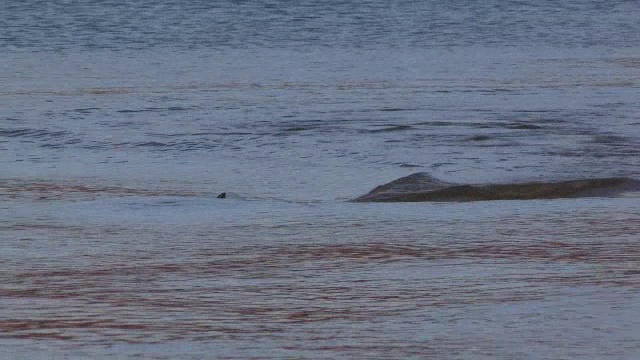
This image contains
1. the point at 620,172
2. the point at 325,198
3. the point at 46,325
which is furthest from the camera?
the point at 620,172

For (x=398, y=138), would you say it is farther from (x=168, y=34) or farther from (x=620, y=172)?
(x=168, y=34)

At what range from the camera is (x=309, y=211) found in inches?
261

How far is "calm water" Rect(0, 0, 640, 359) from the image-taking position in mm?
4098

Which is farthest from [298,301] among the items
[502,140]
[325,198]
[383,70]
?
[383,70]

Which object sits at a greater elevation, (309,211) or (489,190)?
(309,211)

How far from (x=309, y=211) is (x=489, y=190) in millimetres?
1028

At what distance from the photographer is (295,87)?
14.9 meters

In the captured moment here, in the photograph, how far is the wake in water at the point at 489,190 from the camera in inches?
279

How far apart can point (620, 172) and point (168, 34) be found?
56.9 feet

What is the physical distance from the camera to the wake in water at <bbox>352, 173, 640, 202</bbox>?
279 inches

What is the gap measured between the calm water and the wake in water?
22 cm

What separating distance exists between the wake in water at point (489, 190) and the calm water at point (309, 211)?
223 millimetres

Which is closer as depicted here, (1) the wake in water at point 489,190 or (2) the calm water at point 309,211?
(2) the calm water at point 309,211

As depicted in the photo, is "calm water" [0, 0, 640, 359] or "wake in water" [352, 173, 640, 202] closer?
"calm water" [0, 0, 640, 359]
